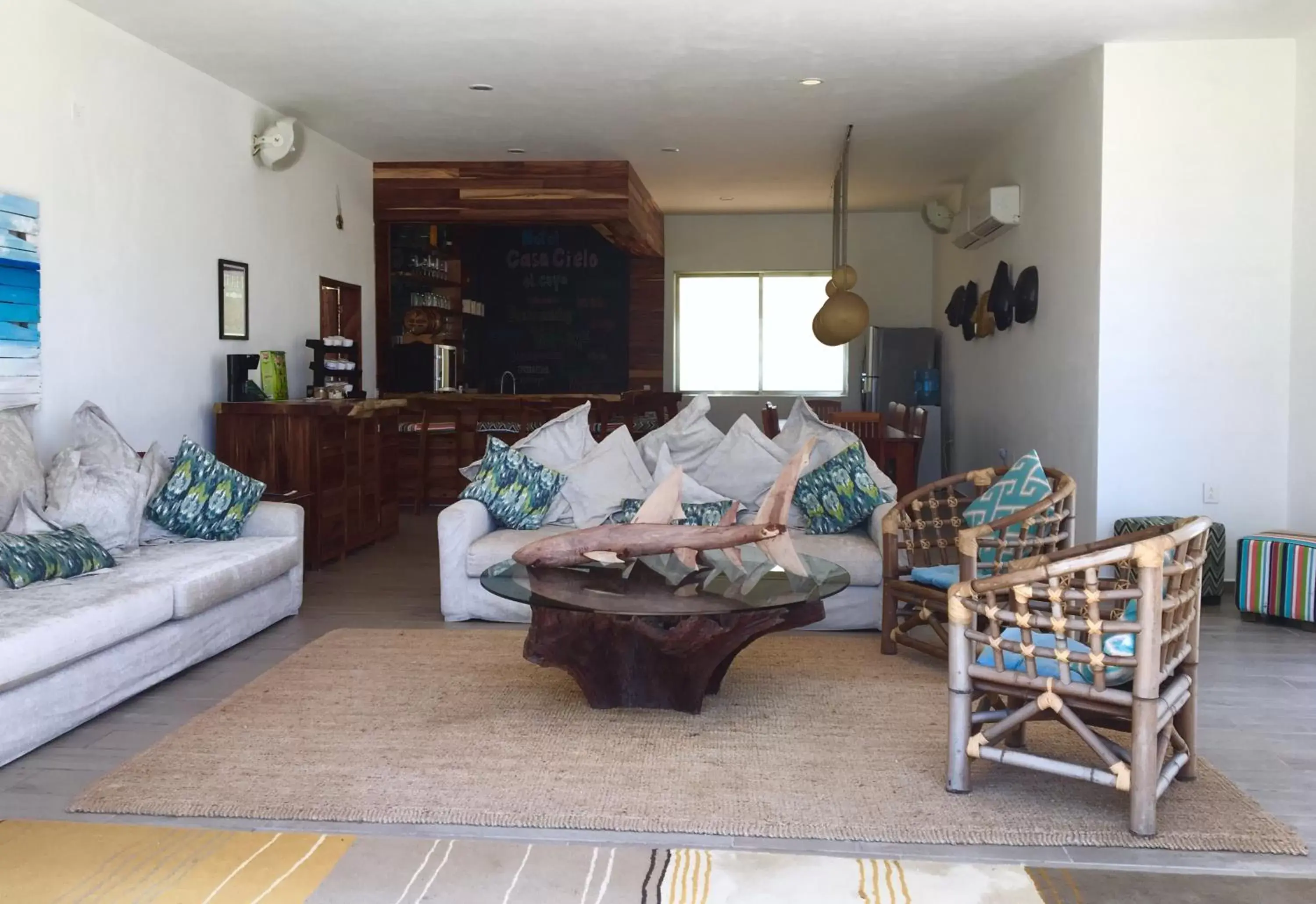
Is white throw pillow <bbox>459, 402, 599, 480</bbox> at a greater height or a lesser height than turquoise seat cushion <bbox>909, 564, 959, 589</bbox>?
greater

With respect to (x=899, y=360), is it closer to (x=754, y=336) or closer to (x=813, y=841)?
(x=754, y=336)

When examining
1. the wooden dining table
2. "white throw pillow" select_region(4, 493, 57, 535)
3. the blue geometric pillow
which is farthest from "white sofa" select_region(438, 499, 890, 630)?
the wooden dining table

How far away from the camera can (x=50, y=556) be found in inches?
153

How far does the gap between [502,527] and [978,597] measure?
9.33 feet

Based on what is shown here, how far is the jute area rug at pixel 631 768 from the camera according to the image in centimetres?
273

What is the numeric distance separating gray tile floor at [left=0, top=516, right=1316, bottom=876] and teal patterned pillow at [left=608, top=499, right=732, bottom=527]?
2.42 ft

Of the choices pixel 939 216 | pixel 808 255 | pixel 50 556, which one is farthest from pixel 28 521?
pixel 808 255

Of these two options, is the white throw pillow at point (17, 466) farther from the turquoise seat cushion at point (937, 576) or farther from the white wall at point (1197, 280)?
the white wall at point (1197, 280)

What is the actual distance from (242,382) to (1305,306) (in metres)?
5.67

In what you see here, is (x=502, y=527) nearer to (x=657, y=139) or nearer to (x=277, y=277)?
(x=277, y=277)

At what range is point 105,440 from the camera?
458cm

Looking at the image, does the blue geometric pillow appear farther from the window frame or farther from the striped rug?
the window frame

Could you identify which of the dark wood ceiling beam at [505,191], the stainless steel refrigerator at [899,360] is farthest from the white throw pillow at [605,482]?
the stainless steel refrigerator at [899,360]

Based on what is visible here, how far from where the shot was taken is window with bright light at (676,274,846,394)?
11930 mm
